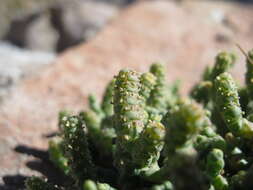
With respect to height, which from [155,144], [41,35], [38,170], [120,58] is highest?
[41,35]

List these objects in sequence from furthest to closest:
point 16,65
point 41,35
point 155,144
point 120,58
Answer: point 41,35 → point 120,58 → point 16,65 → point 155,144

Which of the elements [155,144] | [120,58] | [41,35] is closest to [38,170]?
[155,144]

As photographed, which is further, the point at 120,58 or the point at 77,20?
the point at 77,20

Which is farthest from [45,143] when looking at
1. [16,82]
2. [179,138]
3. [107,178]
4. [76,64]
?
[179,138]

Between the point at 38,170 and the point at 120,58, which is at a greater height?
the point at 120,58

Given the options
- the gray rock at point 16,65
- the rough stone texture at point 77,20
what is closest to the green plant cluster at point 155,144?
the gray rock at point 16,65

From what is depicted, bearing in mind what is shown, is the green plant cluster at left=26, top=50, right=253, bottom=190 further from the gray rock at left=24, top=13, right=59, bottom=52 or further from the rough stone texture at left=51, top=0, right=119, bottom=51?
the gray rock at left=24, top=13, right=59, bottom=52

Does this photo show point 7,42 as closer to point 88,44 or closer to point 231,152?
point 88,44

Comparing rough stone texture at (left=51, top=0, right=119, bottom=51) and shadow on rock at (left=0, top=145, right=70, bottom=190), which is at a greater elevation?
rough stone texture at (left=51, top=0, right=119, bottom=51)

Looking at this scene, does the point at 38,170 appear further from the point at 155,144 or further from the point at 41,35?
the point at 41,35

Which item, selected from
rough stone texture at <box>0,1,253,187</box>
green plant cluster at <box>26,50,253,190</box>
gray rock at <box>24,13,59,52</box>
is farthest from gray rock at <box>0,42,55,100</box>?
green plant cluster at <box>26,50,253,190</box>
